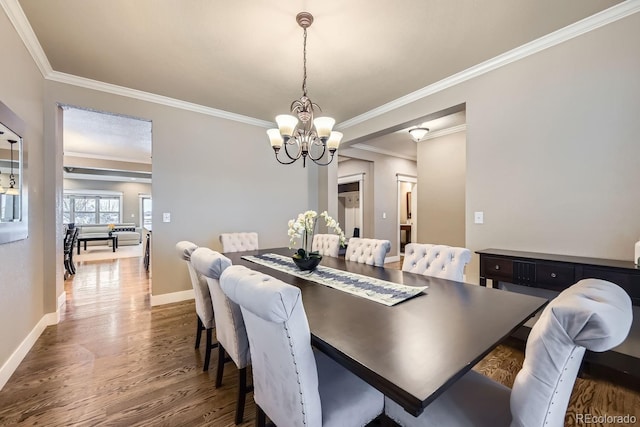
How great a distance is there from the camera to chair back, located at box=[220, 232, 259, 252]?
3.33 metres

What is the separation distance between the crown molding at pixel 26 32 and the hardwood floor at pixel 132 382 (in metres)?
2.62

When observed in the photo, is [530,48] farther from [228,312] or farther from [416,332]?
[228,312]

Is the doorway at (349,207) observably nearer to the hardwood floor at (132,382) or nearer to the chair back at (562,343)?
the hardwood floor at (132,382)

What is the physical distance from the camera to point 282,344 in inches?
38.6

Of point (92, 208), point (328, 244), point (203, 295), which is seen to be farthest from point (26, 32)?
point (92, 208)

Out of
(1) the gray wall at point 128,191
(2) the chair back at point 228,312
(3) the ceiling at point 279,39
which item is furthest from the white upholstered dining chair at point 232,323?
(1) the gray wall at point 128,191

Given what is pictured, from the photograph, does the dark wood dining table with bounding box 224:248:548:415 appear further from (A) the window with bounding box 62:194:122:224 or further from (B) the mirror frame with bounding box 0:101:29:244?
(A) the window with bounding box 62:194:122:224

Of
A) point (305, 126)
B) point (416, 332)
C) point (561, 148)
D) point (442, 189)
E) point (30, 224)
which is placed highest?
point (305, 126)

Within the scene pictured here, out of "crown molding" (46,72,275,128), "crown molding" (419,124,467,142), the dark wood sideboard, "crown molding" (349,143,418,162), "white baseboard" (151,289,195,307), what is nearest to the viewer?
the dark wood sideboard

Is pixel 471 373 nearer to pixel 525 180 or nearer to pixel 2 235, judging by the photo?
pixel 525 180

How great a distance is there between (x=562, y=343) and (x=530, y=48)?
108 inches

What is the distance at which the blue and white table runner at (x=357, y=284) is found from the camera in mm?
1528

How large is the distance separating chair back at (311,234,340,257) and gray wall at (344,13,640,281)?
56.3 inches

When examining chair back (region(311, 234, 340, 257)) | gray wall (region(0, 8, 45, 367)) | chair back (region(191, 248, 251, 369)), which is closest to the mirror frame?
gray wall (region(0, 8, 45, 367))
